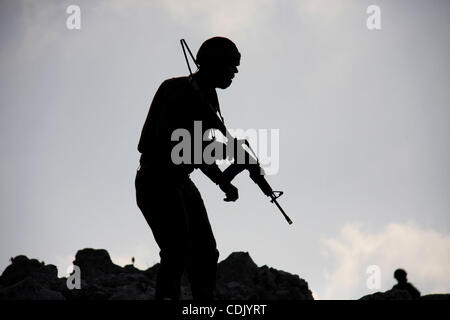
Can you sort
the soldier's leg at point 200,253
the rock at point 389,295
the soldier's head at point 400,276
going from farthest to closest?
the soldier's head at point 400,276 → the rock at point 389,295 → the soldier's leg at point 200,253

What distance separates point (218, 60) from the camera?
5453 millimetres

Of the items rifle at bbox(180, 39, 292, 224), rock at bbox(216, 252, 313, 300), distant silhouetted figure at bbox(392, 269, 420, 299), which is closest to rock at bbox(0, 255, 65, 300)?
rock at bbox(216, 252, 313, 300)

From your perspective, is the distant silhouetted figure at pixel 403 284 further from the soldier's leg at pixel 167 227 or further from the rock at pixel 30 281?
the soldier's leg at pixel 167 227

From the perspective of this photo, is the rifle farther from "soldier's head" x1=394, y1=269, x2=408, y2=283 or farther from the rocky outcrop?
"soldier's head" x1=394, y1=269, x2=408, y2=283

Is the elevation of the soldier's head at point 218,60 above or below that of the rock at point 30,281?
above

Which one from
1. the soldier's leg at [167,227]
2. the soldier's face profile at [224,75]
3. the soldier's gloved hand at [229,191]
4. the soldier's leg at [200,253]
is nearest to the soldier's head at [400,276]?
the soldier's gloved hand at [229,191]

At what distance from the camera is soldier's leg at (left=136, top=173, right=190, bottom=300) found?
16.1 ft

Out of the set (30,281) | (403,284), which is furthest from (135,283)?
(403,284)

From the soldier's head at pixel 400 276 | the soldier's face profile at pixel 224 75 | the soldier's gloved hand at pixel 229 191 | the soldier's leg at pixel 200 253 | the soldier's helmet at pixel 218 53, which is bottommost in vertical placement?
the soldier's leg at pixel 200 253

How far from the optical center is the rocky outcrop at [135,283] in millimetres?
11273

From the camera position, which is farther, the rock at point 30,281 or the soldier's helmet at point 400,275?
the soldier's helmet at point 400,275

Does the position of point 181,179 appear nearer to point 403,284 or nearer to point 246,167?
point 246,167
